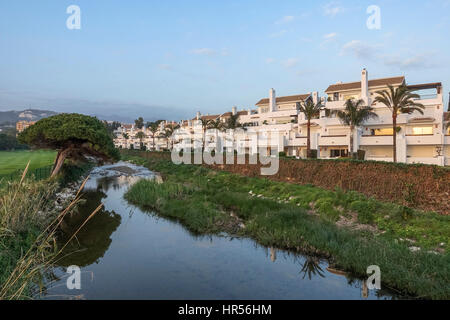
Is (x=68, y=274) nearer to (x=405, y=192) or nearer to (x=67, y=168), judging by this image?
(x=405, y=192)

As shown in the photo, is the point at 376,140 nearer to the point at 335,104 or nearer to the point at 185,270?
the point at 335,104

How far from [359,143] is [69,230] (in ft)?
110

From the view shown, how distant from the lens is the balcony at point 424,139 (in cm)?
3189

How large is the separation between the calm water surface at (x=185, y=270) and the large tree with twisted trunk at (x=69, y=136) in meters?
8.06

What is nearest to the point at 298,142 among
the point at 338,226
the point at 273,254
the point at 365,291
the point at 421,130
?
the point at 421,130

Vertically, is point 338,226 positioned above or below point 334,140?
below

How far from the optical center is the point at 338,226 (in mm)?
13680

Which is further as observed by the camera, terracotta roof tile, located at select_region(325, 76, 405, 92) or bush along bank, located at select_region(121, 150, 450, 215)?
terracotta roof tile, located at select_region(325, 76, 405, 92)

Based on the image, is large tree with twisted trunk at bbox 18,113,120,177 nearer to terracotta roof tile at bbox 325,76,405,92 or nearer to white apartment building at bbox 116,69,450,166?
white apartment building at bbox 116,69,450,166

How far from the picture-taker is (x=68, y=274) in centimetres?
970

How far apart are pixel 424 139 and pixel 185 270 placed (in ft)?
111

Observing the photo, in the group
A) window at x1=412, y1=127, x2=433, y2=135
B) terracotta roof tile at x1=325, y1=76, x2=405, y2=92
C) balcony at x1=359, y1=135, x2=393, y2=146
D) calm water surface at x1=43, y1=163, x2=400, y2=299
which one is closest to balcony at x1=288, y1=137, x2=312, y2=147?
balcony at x1=359, y1=135, x2=393, y2=146

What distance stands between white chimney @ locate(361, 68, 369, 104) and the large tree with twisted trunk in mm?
31897

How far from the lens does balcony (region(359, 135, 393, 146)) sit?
112ft
